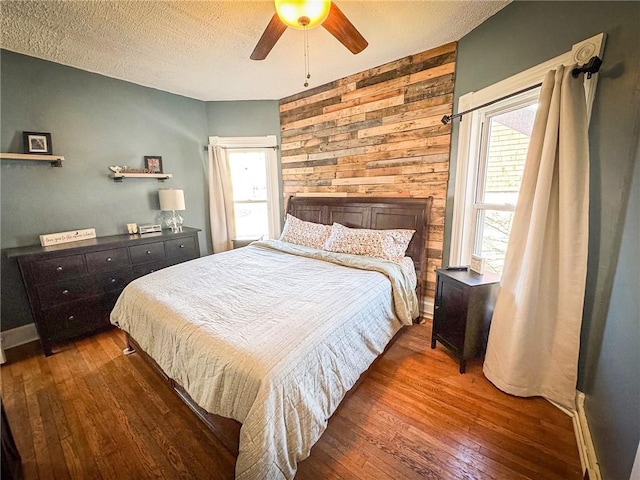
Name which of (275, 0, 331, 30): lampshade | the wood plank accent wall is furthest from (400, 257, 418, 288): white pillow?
(275, 0, 331, 30): lampshade

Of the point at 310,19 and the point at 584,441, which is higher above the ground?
the point at 310,19

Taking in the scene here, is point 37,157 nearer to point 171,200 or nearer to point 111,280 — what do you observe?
point 171,200

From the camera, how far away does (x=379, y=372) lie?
193 cm

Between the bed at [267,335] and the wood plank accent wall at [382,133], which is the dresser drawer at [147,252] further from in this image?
the wood plank accent wall at [382,133]

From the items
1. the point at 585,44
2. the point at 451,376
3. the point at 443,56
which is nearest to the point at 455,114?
the point at 443,56

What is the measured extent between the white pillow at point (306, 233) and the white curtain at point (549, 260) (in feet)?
5.78

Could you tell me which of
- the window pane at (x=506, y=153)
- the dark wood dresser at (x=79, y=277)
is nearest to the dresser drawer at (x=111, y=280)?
the dark wood dresser at (x=79, y=277)

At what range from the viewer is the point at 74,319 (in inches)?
90.7

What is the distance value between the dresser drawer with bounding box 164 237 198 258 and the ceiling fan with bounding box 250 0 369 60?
2.22 m

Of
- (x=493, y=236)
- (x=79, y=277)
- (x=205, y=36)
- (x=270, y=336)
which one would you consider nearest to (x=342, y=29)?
(x=205, y=36)

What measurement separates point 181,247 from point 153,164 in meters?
1.12

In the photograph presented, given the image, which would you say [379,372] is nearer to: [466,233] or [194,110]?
[466,233]

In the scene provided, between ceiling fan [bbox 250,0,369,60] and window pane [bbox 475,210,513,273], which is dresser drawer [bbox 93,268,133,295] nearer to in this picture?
ceiling fan [bbox 250,0,369,60]

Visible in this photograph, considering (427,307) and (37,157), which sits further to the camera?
(427,307)
